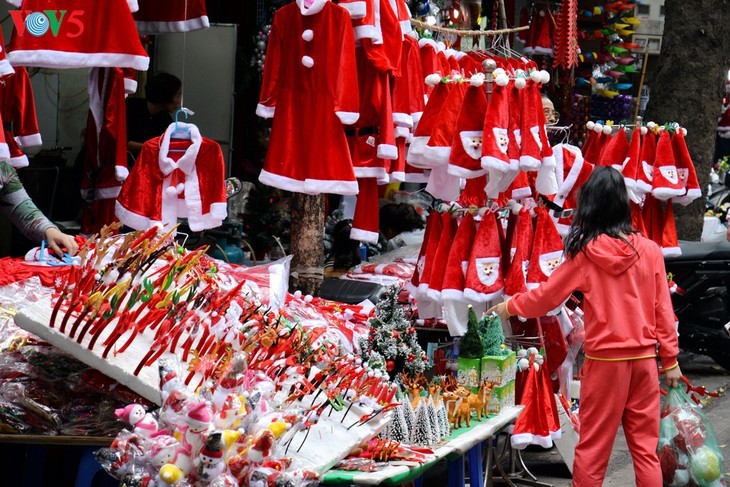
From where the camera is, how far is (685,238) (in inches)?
427

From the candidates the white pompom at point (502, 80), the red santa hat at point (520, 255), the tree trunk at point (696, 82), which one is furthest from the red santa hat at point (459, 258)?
the tree trunk at point (696, 82)

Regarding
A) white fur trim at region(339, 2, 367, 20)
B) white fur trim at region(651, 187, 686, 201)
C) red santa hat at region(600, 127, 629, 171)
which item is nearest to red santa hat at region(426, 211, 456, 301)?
white fur trim at region(339, 2, 367, 20)

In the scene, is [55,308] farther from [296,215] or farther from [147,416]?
[296,215]

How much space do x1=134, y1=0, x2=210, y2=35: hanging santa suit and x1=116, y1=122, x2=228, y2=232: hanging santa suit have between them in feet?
4.24

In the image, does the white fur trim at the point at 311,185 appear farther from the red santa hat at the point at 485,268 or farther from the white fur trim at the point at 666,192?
the white fur trim at the point at 666,192

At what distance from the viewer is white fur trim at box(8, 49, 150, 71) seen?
5.48 meters

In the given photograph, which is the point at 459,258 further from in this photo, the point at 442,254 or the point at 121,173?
the point at 121,173

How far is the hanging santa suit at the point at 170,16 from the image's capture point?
24.6ft

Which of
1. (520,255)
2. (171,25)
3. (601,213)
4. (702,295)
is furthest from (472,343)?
(702,295)

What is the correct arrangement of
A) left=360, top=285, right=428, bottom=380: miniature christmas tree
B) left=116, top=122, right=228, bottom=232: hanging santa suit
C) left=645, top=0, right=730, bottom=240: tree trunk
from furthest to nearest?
left=645, top=0, right=730, bottom=240: tree trunk
left=116, top=122, right=228, bottom=232: hanging santa suit
left=360, top=285, right=428, bottom=380: miniature christmas tree

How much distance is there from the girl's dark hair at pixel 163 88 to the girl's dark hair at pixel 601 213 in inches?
123

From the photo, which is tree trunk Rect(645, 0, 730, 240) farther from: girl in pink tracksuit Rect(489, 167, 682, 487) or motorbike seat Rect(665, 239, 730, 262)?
girl in pink tracksuit Rect(489, 167, 682, 487)

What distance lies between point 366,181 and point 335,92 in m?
0.83

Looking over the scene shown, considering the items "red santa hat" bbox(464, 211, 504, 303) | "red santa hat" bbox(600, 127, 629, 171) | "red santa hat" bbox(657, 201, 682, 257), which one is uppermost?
"red santa hat" bbox(600, 127, 629, 171)
